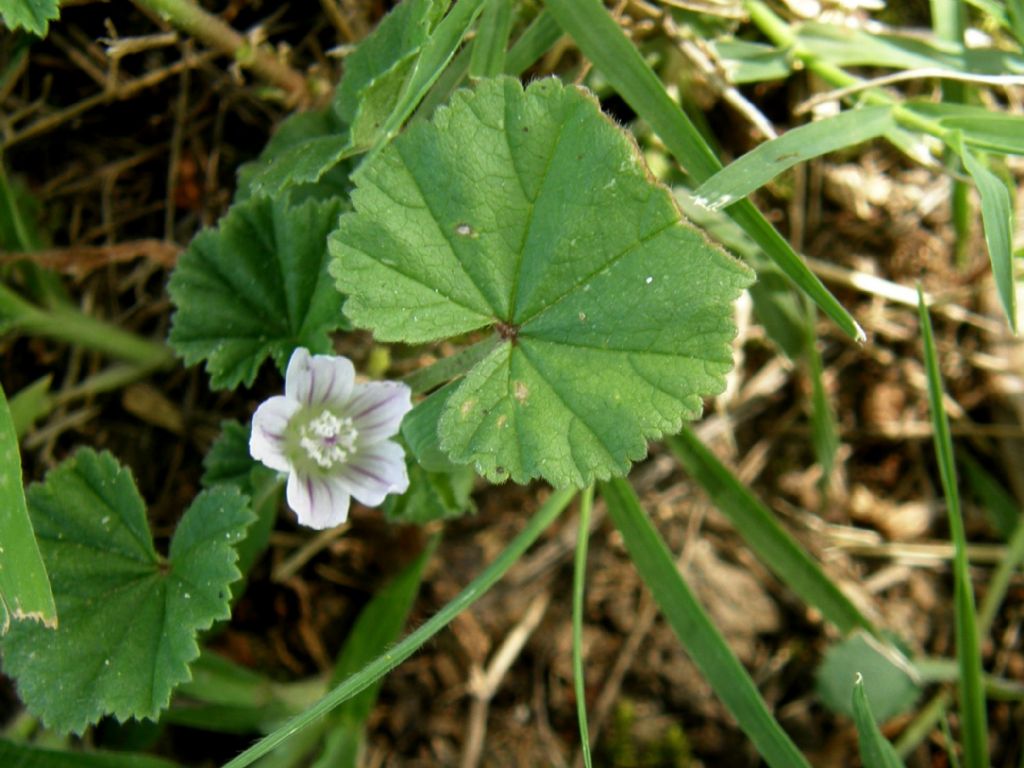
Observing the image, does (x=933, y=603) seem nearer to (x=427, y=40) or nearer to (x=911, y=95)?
(x=911, y=95)

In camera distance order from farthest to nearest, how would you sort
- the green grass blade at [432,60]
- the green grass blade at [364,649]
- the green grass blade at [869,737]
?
the green grass blade at [364,649]
the green grass blade at [869,737]
the green grass blade at [432,60]

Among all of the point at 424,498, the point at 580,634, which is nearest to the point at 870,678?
the point at 580,634

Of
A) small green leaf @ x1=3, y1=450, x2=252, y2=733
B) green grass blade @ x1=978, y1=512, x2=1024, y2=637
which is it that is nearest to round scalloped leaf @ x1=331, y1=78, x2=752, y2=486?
small green leaf @ x1=3, y1=450, x2=252, y2=733

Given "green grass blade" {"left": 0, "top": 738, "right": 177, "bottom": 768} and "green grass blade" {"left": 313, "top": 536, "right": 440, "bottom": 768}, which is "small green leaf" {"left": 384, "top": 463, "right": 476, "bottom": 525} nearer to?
"green grass blade" {"left": 313, "top": 536, "right": 440, "bottom": 768}

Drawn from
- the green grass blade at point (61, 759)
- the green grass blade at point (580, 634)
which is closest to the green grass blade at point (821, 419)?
the green grass blade at point (580, 634)

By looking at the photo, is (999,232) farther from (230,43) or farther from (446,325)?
(230,43)

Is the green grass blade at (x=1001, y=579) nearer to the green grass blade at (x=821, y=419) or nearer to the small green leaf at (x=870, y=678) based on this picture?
the small green leaf at (x=870, y=678)

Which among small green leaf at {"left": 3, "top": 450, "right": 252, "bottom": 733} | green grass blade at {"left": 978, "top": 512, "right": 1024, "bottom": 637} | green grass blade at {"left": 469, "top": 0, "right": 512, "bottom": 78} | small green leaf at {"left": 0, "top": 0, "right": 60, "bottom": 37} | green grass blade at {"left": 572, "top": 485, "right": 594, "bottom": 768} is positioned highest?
small green leaf at {"left": 0, "top": 0, "right": 60, "bottom": 37}
